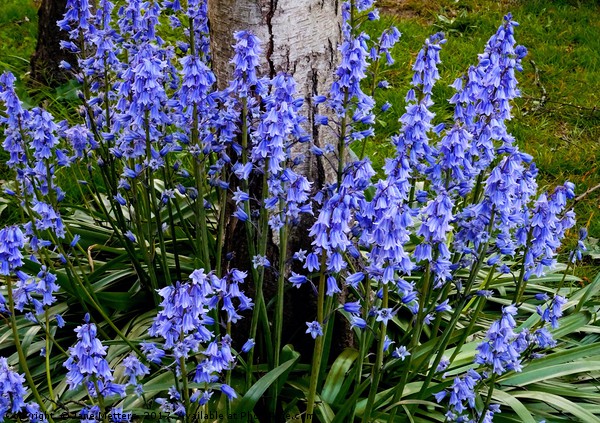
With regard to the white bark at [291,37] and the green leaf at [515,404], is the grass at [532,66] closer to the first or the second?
the green leaf at [515,404]

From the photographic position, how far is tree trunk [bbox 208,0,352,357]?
3.34m

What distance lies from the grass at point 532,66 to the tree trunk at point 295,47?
7.72ft

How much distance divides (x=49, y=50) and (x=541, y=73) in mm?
4758

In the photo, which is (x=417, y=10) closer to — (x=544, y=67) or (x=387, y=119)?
(x=544, y=67)

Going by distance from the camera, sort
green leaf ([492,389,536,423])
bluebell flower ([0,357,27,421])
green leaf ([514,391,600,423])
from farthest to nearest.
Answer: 1. green leaf ([514,391,600,423])
2. green leaf ([492,389,536,423])
3. bluebell flower ([0,357,27,421])

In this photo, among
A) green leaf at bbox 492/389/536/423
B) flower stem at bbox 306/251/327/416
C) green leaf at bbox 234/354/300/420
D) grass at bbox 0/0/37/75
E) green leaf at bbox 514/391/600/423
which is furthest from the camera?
grass at bbox 0/0/37/75

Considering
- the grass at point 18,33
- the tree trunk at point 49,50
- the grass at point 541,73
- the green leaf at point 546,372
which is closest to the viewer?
the green leaf at point 546,372

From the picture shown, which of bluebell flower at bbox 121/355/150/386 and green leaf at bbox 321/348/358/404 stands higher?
bluebell flower at bbox 121/355/150/386

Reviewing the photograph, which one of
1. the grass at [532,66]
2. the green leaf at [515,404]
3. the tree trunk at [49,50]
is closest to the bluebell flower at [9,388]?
the green leaf at [515,404]

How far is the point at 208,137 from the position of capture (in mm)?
2963

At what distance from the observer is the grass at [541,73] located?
241 inches

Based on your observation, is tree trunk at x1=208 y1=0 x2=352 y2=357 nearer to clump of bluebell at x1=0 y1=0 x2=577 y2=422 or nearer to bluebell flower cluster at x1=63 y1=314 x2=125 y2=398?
clump of bluebell at x1=0 y1=0 x2=577 y2=422

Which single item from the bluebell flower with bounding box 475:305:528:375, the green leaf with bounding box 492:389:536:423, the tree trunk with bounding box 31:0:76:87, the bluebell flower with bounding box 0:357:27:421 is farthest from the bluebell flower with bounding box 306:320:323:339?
the tree trunk with bounding box 31:0:76:87

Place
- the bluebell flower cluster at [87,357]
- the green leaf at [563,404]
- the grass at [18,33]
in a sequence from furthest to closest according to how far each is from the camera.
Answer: the grass at [18,33] → the green leaf at [563,404] → the bluebell flower cluster at [87,357]
